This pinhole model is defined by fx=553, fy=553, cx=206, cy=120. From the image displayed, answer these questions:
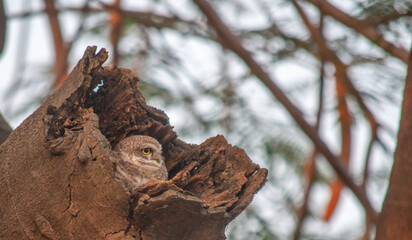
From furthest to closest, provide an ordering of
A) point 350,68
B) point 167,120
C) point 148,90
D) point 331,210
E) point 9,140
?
point 331,210
point 148,90
point 350,68
point 167,120
point 9,140

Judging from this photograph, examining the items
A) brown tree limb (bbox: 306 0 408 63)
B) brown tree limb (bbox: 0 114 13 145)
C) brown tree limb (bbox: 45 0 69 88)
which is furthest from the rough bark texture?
brown tree limb (bbox: 45 0 69 88)

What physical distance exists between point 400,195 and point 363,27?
1.82 meters

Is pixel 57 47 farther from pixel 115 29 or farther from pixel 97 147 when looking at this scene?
pixel 97 147

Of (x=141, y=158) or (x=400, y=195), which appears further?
(x=141, y=158)

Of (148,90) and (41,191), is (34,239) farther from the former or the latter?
(148,90)

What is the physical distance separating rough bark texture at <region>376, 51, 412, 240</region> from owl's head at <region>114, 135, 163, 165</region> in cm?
140

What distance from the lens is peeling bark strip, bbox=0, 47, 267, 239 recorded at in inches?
93.7

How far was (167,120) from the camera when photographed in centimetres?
334

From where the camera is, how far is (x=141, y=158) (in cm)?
370

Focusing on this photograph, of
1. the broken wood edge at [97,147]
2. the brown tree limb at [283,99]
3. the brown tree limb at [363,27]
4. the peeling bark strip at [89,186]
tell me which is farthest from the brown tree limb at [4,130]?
the brown tree limb at [363,27]

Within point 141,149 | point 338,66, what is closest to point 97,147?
point 141,149

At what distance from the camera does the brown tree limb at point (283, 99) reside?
14.8ft

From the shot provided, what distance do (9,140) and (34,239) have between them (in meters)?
0.53

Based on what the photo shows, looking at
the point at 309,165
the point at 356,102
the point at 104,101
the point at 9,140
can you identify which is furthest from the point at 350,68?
the point at 9,140
